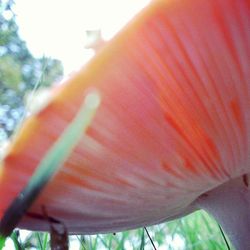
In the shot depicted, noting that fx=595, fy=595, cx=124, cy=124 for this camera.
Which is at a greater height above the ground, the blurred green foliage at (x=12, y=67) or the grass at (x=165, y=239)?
the blurred green foliage at (x=12, y=67)

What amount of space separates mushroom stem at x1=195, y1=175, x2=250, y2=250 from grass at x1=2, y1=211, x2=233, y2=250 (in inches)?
10.0

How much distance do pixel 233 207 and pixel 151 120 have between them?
19 centimetres

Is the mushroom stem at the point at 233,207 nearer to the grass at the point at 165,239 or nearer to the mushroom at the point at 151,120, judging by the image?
the mushroom at the point at 151,120

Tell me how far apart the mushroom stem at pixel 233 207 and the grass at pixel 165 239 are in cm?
25

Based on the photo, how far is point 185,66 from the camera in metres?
0.30

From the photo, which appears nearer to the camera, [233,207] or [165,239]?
[233,207]

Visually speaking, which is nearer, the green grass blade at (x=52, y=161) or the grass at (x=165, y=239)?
the green grass blade at (x=52, y=161)

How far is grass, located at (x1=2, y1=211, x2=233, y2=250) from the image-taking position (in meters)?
0.79

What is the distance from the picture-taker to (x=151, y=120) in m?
0.32

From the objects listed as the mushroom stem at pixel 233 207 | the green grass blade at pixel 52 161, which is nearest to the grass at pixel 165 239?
the mushroom stem at pixel 233 207

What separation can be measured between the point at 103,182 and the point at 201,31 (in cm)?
12

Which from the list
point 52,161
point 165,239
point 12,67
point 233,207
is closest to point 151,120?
point 52,161

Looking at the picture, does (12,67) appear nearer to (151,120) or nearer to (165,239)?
(165,239)

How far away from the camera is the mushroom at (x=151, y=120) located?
28 centimetres
